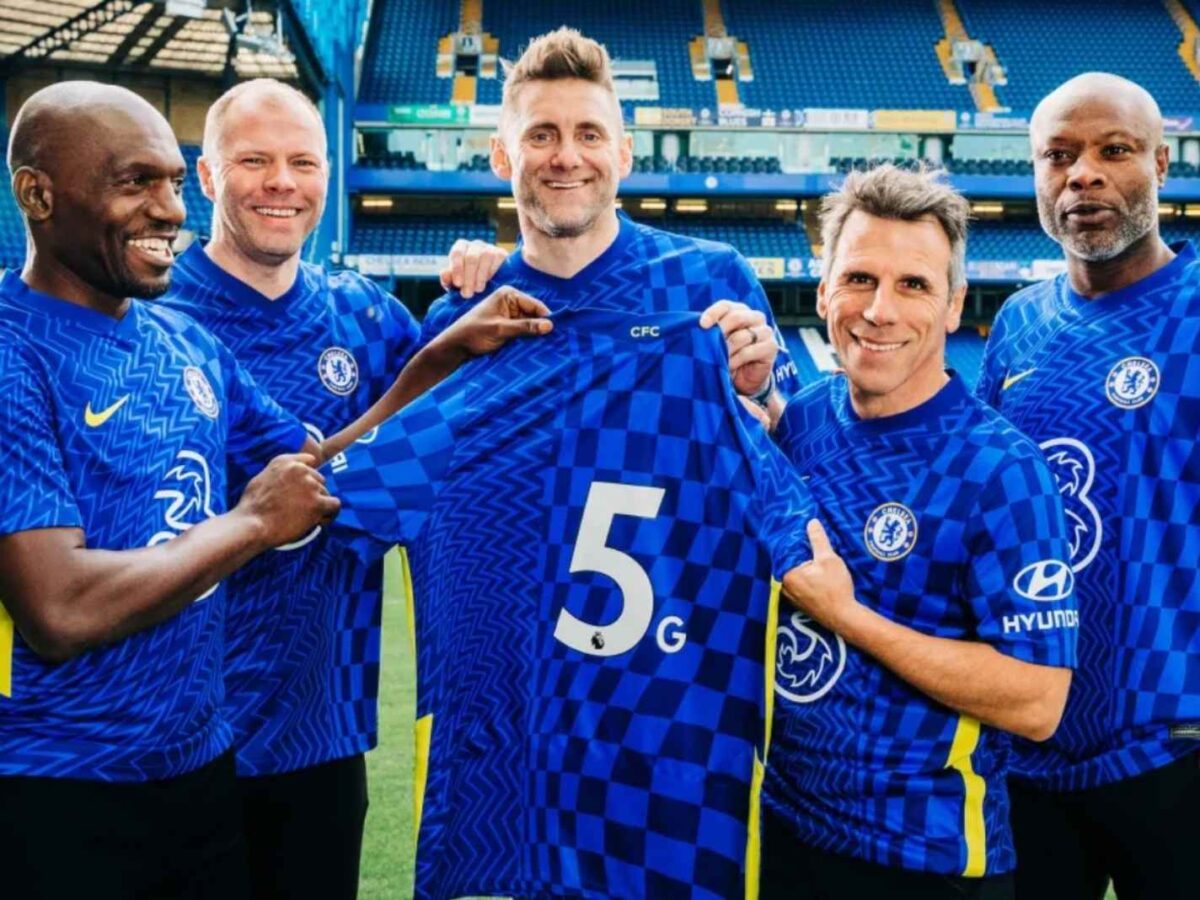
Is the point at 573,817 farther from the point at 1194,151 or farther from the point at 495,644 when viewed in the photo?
the point at 1194,151

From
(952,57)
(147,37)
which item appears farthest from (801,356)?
(147,37)

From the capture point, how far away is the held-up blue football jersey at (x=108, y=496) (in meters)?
1.95

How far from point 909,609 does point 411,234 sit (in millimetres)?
23734

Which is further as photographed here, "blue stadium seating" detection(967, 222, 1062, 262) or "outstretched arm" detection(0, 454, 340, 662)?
"blue stadium seating" detection(967, 222, 1062, 262)

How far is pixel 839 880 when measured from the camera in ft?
6.81

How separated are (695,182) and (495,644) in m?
23.1

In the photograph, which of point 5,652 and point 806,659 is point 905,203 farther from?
point 5,652

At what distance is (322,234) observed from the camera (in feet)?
67.8

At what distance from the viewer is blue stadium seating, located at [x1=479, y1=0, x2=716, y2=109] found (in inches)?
1056

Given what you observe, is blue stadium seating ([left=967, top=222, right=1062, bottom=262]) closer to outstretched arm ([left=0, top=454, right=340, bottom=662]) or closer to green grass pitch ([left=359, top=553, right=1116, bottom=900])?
green grass pitch ([left=359, top=553, right=1116, bottom=900])

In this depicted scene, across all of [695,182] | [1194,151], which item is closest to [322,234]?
[695,182]

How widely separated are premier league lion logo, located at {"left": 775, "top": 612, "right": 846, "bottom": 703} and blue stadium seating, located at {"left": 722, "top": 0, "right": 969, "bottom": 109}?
25.6m

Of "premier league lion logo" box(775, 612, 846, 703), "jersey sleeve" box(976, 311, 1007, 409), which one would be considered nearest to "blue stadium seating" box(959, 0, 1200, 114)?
"jersey sleeve" box(976, 311, 1007, 409)

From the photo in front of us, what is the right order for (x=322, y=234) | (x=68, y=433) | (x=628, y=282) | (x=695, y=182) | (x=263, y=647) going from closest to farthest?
(x=68, y=433) → (x=628, y=282) → (x=263, y=647) → (x=322, y=234) → (x=695, y=182)
